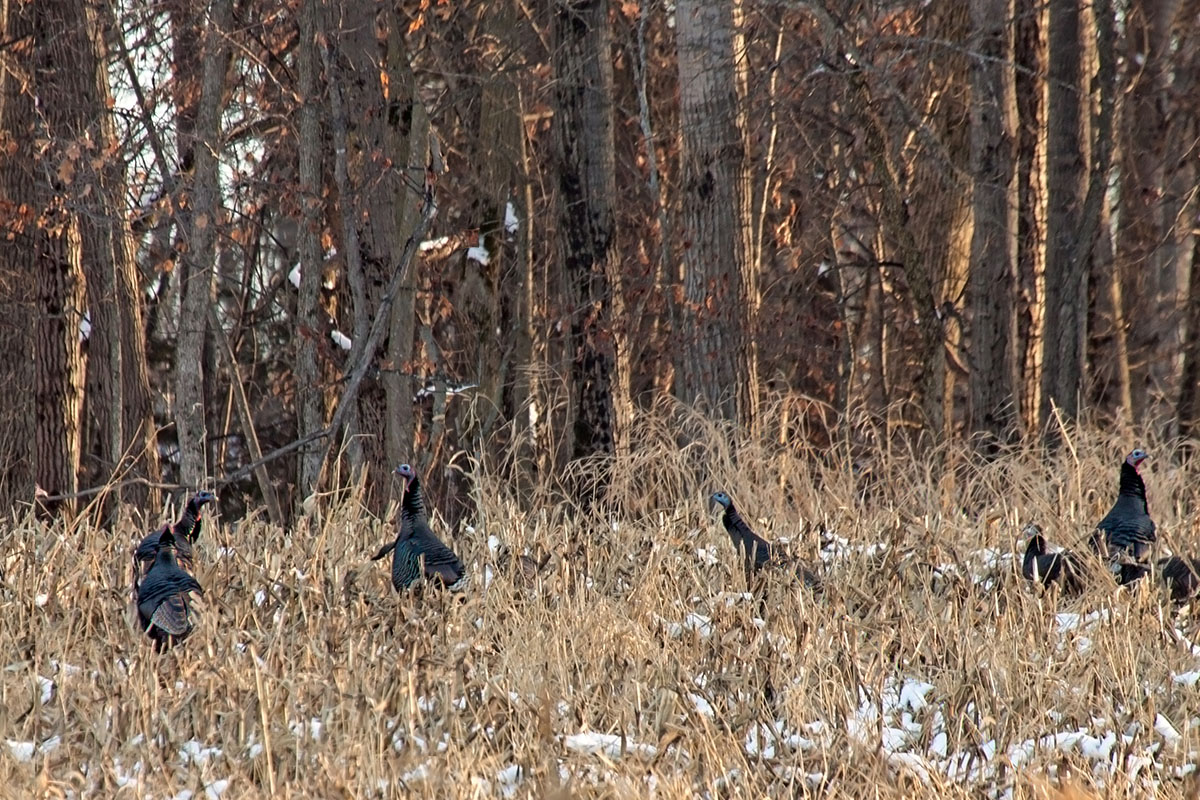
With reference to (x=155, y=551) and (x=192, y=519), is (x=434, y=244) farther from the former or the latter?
(x=155, y=551)

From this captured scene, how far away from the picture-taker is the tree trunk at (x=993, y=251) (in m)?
12.3

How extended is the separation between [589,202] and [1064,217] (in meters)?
3.97

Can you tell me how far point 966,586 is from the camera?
23.4 feet

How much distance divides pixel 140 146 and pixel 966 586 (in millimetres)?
8424

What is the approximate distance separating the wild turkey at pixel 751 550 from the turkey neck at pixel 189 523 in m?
2.56

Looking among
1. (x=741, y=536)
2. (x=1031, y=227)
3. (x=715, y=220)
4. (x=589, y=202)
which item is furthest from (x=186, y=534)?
(x=1031, y=227)

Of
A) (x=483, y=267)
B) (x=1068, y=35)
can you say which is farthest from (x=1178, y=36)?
(x=483, y=267)

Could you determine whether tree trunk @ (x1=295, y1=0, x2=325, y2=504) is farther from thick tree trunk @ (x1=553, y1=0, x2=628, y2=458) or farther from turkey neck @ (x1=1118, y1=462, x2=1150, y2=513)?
turkey neck @ (x1=1118, y1=462, x2=1150, y2=513)

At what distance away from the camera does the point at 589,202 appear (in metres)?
11.9

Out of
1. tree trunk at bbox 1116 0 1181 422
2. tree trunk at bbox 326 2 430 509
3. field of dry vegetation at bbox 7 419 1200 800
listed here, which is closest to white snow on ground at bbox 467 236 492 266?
tree trunk at bbox 326 2 430 509

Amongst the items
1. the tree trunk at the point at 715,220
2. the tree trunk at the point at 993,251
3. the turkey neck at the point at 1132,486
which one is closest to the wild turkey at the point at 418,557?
the turkey neck at the point at 1132,486

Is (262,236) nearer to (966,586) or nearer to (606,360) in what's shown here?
(606,360)

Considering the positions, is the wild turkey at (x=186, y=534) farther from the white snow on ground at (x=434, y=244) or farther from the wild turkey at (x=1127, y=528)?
the white snow on ground at (x=434, y=244)

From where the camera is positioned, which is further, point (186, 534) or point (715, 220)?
point (715, 220)
